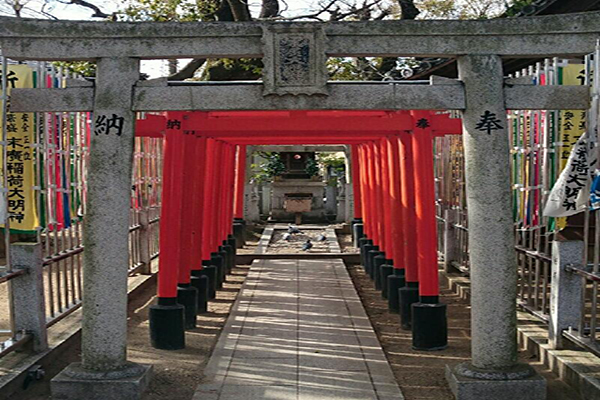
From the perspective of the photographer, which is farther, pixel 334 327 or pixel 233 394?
pixel 334 327

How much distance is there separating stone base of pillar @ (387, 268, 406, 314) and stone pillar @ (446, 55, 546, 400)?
165 inches

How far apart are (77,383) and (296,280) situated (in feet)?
23.7

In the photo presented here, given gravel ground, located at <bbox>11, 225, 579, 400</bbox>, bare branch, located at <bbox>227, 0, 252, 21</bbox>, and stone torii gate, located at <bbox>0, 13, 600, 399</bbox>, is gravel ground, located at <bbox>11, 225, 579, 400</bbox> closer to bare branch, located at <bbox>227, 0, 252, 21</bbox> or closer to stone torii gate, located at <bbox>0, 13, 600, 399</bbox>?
stone torii gate, located at <bbox>0, 13, 600, 399</bbox>

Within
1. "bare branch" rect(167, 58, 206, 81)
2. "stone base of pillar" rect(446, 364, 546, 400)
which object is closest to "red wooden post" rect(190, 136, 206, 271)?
"stone base of pillar" rect(446, 364, 546, 400)

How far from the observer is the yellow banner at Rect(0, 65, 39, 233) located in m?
6.89

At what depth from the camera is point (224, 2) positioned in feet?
52.1

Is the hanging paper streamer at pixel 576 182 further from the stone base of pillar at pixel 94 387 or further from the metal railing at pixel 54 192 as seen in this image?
the metal railing at pixel 54 192

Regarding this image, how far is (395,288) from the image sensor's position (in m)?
10.5

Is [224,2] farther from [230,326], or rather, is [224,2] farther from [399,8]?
[230,326]

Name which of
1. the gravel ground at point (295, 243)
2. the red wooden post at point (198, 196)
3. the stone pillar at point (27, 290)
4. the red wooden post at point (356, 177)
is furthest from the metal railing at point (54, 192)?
the red wooden post at point (356, 177)

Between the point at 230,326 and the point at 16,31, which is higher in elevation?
the point at 16,31

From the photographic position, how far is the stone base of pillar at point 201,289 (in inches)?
408

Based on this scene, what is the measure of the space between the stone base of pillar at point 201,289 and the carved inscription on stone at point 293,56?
487cm

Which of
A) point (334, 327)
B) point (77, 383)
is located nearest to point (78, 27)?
point (77, 383)
